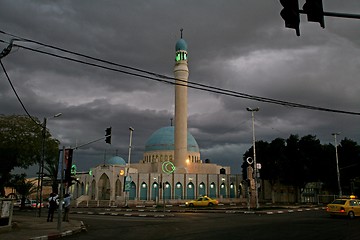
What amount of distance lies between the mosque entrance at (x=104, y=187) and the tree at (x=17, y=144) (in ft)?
72.1

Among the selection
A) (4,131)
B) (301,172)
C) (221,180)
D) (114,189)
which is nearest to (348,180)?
(301,172)

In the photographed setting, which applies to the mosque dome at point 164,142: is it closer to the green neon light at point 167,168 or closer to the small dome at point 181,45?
the green neon light at point 167,168

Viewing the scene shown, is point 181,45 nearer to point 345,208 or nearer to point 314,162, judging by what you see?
point 314,162

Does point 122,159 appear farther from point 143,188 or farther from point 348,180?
point 348,180

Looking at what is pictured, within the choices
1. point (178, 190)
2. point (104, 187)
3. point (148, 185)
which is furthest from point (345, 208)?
point (104, 187)

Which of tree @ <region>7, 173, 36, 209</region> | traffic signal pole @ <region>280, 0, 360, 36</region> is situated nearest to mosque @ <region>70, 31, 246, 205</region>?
tree @ <region>7, 173, 36, 209</region>

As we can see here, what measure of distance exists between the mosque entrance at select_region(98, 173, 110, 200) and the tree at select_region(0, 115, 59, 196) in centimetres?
2198

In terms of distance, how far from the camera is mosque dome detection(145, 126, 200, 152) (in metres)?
76.8

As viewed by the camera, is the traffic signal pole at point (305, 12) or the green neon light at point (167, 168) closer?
the traffic signal pole at point (305, 12)

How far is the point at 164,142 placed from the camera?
254ft

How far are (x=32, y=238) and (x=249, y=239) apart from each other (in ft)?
28.1

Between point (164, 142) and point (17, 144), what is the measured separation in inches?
1524

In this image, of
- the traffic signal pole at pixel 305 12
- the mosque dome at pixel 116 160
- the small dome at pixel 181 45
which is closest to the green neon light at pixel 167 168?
the mosque dome at pixel 116 160

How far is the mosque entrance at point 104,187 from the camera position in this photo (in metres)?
66.5
